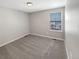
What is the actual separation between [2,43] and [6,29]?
0.84m

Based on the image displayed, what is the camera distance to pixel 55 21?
5.41 metres

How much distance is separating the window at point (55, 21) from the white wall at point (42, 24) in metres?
0.24

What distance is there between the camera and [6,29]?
4.39 metres

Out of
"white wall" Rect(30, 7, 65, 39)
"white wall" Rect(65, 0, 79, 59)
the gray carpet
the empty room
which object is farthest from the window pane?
"white wall" Rect(65, 0, 79, 59)

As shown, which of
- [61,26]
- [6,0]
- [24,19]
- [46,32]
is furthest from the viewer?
[24,19]

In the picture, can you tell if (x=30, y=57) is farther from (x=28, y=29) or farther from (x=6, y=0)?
(x=28, y=29)

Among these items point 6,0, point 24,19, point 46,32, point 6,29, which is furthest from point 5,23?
point 46,32

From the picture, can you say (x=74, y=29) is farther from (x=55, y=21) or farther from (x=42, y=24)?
(x=42, y=24)

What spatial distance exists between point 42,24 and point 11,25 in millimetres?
2453

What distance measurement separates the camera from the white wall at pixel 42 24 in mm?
5297

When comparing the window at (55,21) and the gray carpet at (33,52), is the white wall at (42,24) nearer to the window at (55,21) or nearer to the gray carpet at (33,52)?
the window at (55,21)

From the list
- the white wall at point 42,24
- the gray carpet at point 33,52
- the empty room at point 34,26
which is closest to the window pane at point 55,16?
the empty room at point 34,26

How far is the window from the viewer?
5.26 m

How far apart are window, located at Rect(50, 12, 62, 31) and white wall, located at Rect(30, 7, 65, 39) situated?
9.4 inches
